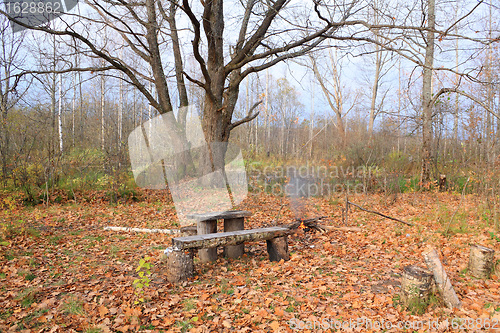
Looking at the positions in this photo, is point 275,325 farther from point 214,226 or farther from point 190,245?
point 214,226

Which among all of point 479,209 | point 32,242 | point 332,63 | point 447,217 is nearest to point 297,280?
point 447,217

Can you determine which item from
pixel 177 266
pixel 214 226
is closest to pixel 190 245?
pixel 177 266

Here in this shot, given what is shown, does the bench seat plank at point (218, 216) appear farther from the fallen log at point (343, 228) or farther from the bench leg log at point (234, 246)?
the fallen log at point (343, 228)

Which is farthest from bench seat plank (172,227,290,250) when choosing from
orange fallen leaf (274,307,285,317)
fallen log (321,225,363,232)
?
fallen log (321,225,363,232)

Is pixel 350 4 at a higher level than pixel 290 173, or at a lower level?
higher

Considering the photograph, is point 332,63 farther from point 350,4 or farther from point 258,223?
point 258,223

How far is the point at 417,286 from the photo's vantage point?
3.17 metres

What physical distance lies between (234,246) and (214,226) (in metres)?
0.48

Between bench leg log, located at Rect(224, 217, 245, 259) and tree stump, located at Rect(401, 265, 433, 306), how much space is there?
8.34 feet

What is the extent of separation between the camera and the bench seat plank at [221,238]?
395 cm

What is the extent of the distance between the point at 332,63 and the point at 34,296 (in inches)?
683

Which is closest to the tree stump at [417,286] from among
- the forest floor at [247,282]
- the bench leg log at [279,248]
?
the forest floor at [247,282]

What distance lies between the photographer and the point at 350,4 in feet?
21.2

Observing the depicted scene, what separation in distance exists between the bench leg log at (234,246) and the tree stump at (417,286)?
2.54 metres
